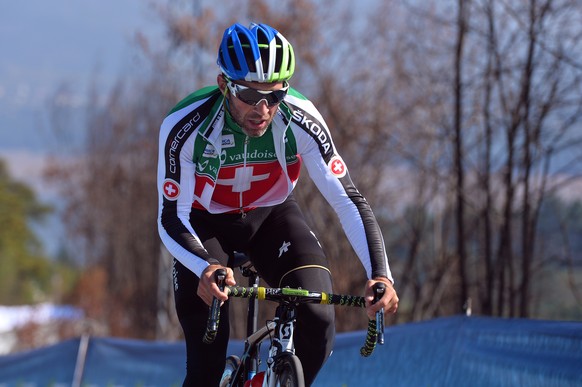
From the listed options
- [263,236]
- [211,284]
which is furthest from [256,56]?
[211,284]

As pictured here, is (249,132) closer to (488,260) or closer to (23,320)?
(488,260)

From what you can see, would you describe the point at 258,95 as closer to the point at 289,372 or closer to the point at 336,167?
the point at 336,167

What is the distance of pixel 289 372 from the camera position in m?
4.57

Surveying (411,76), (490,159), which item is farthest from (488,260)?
(411,76)

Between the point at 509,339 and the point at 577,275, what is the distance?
11945 millimetres

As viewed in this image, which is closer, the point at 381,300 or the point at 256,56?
the point at 381,300

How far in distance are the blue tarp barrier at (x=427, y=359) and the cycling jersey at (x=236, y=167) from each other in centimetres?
185

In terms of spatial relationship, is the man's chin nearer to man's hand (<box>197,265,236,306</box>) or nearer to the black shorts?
the black shorts

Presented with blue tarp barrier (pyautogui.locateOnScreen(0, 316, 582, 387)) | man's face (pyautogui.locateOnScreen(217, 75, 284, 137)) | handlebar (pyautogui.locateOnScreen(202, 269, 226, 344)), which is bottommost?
blue tarp barrier (pyautogui.locateOnScreen(0, 316, 582, 387))

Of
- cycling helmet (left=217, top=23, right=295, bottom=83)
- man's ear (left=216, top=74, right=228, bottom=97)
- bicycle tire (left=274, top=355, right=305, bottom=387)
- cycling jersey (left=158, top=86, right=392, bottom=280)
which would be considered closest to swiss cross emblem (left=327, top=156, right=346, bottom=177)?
cycling jersey (left=158, top=86, right=392, bottom=280)

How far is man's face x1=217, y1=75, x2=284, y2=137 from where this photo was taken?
5.06 m

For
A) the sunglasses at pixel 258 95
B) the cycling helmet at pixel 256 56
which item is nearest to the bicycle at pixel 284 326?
the sunglasses at pixel 258 95

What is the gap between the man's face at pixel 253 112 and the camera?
5062 millimetres

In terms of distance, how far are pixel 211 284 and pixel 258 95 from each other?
102cm
